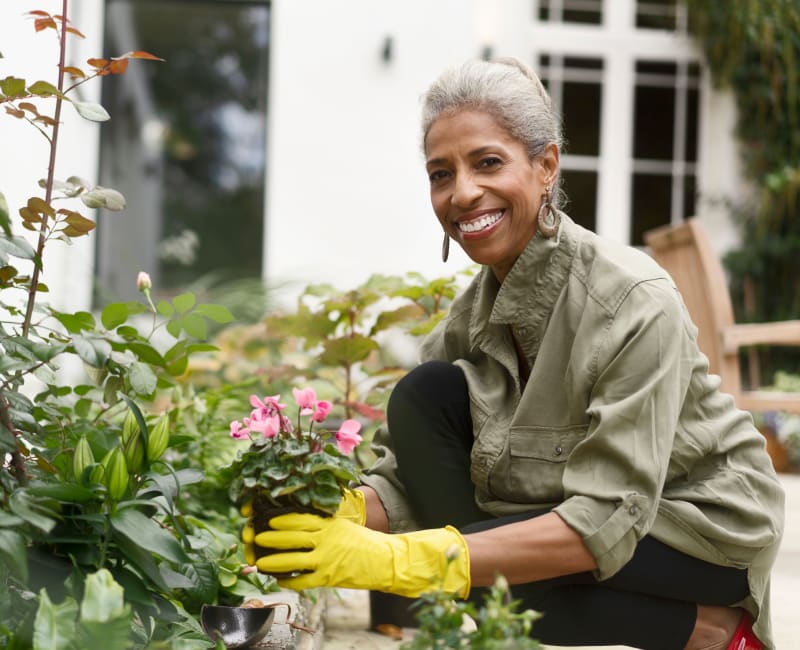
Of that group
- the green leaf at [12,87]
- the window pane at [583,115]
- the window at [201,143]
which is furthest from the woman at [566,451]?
the window at [201,143]

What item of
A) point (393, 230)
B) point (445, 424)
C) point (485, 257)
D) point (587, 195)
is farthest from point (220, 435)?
point (587, 195)

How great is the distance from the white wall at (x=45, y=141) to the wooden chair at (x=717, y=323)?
2.43m

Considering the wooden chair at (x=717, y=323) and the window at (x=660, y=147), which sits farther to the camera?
the window at (x=660, y=147)

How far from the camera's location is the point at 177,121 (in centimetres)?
1331

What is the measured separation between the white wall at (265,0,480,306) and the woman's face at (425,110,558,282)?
139 inches

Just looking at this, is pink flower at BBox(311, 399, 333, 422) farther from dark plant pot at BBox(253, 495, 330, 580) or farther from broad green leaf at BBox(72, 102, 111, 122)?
broad green leaf at BBox(72, 102, 111, 122)

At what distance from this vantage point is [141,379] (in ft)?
4.48

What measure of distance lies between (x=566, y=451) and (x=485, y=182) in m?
0.44

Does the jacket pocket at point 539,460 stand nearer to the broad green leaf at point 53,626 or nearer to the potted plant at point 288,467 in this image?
the potted plant at point 288,467

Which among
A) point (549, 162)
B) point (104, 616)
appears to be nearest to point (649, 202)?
point (549, 162)

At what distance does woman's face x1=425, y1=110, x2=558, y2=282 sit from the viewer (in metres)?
1.54

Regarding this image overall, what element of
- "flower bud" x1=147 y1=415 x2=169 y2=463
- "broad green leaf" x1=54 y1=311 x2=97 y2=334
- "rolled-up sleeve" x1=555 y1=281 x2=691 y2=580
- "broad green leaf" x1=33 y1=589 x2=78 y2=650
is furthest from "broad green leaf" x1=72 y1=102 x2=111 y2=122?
"rolled-up sleeve" x1=555 y1=281 x2=691 y2=580

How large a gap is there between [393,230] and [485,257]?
3.59 meters

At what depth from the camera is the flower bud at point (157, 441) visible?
4.46ft
